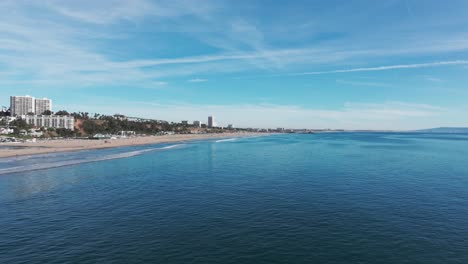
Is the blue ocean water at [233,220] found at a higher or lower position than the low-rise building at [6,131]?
lower

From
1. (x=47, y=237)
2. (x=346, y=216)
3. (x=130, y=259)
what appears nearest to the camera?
(x=130, y=259)

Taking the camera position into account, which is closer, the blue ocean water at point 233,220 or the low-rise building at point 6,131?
the blue ocean water at point 233,220

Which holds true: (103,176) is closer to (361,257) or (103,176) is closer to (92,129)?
(361,257)

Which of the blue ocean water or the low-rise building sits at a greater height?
the low-rise building

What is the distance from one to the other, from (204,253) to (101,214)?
1194cm

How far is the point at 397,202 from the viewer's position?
27.9 metres

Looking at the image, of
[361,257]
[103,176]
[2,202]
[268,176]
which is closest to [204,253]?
[361,257]

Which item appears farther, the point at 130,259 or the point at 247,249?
the point at 247,249

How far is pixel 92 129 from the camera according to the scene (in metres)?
198

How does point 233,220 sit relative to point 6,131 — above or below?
below

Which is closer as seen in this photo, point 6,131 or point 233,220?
point 233,220

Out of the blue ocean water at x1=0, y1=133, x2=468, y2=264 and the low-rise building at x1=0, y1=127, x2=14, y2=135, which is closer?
the blue ocean water at x1=0, y1=133, x2=468, y2=264

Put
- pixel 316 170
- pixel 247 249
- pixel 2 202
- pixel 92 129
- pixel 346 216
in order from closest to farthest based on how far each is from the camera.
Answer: pixel 247 249, pixel 346 216, pixel 2 202, pixel 316 170, pixel 92 129

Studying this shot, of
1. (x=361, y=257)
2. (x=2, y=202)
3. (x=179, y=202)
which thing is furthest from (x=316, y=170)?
(x=2, y=202)
